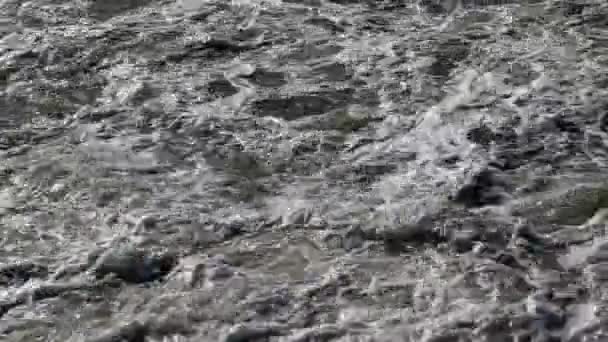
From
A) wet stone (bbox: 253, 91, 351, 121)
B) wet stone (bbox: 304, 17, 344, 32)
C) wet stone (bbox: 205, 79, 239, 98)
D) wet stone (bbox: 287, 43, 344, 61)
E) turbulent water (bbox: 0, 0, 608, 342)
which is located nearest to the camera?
turbulent water (bbox: 0, 0, 608, 342)

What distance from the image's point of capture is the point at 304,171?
4.49 m

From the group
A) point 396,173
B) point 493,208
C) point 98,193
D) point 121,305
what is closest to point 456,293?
point 493,208

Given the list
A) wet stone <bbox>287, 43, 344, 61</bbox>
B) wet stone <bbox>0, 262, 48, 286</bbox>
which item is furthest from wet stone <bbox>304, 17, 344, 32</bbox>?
wet stone <bbox>0, 262, 48, 286</bbox>

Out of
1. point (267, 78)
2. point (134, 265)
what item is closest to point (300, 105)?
point (267, 78)

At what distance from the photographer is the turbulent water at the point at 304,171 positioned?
350cm

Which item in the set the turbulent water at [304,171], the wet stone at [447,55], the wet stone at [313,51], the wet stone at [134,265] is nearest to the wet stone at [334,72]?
the turbulent water at [304,171]

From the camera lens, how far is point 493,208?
162 inches

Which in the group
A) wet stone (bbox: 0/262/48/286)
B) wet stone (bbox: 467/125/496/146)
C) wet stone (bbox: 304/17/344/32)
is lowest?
wet stone (bbox: 0/262/48/286)

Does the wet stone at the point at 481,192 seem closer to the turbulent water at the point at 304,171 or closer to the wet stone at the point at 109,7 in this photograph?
the turbulent water at the point at 304,171

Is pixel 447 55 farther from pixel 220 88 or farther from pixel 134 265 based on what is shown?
pixel 134 265

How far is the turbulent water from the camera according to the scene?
350 cm

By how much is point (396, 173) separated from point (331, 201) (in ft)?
1.53

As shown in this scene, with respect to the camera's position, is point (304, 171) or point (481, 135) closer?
point (304, 171)

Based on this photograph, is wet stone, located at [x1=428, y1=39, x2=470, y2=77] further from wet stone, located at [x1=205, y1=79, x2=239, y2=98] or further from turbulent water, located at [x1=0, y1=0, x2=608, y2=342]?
wet stone, located at [x1=205, y1=79, x2=239, y2=98]
